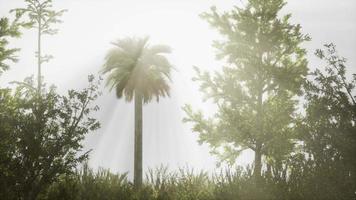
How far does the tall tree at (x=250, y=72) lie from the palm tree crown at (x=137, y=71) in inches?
310

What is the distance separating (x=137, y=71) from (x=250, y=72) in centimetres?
977

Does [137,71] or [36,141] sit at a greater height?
[137,71]

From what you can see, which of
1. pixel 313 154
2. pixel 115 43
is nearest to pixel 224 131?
pixel 313 154

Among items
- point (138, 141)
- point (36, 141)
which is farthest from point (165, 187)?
point (138, 141)

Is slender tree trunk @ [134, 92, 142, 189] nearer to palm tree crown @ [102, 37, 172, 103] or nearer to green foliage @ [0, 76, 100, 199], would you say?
palm tree crown @ [102, 37, 172, 103]

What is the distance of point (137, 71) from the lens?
96.9 feet

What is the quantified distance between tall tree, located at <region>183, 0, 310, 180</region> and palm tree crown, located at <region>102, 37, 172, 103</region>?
25.8 feet

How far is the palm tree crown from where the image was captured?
29219 mm

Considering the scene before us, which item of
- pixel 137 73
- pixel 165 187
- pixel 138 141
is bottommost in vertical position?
pixel 165 187

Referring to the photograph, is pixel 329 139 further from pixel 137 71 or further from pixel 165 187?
pixel 137 71

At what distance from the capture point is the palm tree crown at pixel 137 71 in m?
29.2

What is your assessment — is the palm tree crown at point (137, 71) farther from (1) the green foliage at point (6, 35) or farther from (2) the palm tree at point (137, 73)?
(1) the green foliage at point (6, 35)

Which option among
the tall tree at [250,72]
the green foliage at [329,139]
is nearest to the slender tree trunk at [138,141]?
A: the tall tree at [250,72]

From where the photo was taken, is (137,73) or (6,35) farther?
(137,73)
